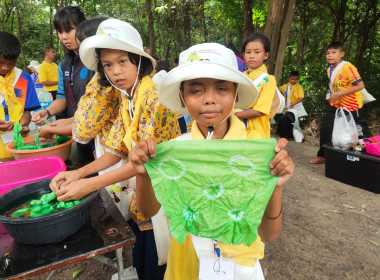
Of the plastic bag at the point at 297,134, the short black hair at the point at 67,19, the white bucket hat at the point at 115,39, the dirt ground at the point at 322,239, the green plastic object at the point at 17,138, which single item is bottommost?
the dirt ground at the point at 322,239

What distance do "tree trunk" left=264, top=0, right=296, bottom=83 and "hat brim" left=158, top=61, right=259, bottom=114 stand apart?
4295 millimetres

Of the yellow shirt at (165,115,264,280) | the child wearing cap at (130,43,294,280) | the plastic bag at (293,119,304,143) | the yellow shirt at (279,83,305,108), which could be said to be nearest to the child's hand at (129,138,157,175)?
the child wearing cap at (130,43,294,280)

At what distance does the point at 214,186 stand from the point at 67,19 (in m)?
2.16

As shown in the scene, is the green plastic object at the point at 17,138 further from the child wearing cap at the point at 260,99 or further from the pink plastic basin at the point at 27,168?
the child wearing cap at the point at 260,99

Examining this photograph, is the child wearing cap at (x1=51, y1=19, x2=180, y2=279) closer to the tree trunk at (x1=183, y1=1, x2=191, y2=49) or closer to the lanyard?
the lanyard

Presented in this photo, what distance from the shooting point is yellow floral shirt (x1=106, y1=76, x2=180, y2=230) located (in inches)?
59.1

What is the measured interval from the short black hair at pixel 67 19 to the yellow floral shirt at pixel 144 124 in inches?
48.5

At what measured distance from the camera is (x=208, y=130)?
126 cm

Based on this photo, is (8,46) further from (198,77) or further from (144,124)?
(198,77)

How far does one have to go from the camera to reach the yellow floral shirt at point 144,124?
1.50 meters

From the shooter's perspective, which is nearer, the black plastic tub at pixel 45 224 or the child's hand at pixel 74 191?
the black plastic tub at pixel 45 224

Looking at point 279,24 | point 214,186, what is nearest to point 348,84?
point 279,24

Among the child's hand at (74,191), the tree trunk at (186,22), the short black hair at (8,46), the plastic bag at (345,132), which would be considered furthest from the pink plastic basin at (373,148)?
the tree trunk at (186,22)

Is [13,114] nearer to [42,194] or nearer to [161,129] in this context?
[42,194]
